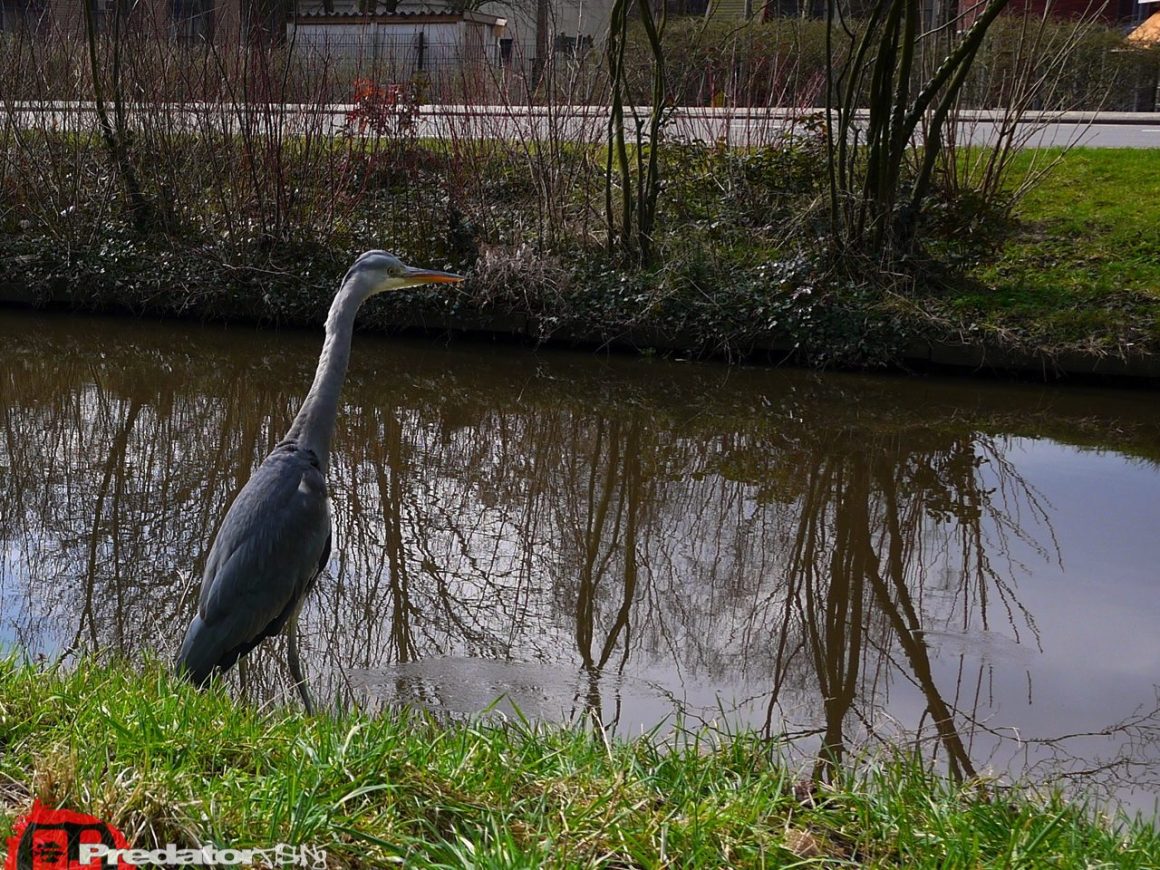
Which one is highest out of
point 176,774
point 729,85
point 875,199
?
point 729,85

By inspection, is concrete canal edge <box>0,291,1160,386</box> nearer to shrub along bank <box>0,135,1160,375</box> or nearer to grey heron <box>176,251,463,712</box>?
shrub along bank <box>0,135,1160,375</box>

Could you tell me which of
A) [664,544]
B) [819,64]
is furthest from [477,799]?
[819,64]

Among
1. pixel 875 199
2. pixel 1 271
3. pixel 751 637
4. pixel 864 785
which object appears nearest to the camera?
pixel 864 785

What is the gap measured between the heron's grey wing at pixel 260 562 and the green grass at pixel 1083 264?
853 centimetres

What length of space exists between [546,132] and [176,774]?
11443 mm

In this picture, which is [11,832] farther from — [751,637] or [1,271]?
[1,271]

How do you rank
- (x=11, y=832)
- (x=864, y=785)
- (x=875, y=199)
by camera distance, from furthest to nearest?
(x=875, y=199), (x=864, y=785), (x=11, y=832)

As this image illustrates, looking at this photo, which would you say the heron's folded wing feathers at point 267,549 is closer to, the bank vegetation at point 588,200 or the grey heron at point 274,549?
the grey heron at point 274,549

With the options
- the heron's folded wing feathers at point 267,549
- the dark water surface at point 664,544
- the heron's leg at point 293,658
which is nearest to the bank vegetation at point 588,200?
the dark water surface at point 664,544

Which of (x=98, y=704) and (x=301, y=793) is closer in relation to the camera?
(x=301, y=793)

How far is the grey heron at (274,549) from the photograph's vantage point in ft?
14.4

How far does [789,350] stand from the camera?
40.3 ft

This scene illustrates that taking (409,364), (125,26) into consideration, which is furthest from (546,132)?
(125,26)

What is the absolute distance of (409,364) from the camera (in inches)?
482
